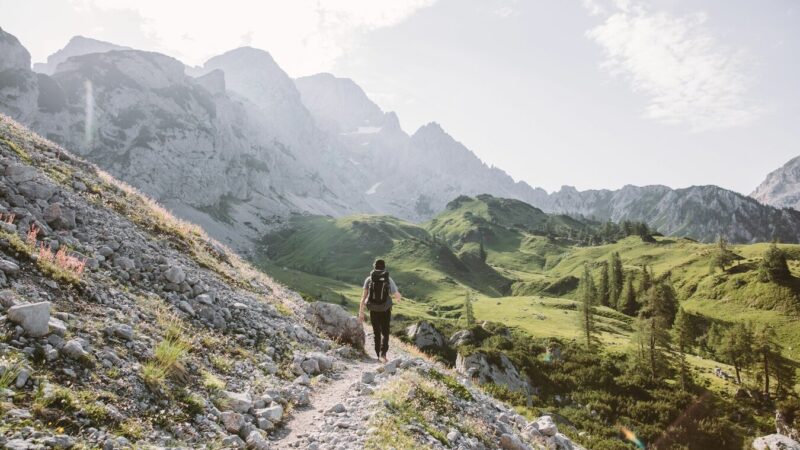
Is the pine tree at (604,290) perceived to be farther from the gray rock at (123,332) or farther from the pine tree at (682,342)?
the gray rock at (123,332)

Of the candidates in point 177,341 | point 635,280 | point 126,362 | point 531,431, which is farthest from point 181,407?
point 635,280

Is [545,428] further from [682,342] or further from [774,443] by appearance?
[682,342]

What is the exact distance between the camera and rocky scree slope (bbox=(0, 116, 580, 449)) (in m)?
7.28

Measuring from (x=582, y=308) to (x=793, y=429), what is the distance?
156ft

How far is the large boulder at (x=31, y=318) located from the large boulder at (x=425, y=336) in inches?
2148

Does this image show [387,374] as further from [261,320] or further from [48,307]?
[48,307]

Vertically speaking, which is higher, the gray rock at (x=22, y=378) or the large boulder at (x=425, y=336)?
the gray rock at (x=22, y=378)

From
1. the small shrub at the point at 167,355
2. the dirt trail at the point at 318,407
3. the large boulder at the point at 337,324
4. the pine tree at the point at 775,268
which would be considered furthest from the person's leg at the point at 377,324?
the pine tree at the point at 775,268

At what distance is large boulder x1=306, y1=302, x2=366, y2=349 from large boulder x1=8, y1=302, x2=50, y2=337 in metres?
13.2

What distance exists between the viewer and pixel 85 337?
8.92 metres

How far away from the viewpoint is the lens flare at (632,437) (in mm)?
49059

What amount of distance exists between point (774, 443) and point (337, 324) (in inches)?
2472

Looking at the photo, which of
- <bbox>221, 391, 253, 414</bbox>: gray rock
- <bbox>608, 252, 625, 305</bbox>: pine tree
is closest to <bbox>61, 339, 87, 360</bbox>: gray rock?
<bbox>221, 391, 253, 414</bbox>: gray rock

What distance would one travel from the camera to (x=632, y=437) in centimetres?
4969
